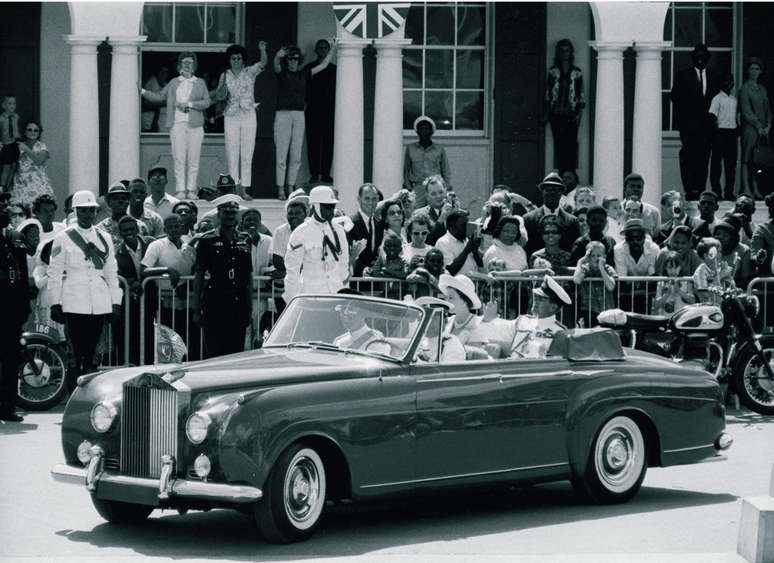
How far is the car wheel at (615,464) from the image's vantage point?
11023 mm

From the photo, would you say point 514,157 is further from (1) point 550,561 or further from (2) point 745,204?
(1) point 550,561

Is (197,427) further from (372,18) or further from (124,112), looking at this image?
(124,112)

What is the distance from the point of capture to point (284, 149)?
70.3ft

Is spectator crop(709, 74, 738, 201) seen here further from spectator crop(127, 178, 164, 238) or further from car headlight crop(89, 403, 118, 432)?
car headlight crop(89, 403, 118, 432)

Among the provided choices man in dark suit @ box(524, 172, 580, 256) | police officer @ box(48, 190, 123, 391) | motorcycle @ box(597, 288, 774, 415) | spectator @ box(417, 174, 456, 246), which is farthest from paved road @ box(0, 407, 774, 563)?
spectator @ box(417, 174, 456, 246)

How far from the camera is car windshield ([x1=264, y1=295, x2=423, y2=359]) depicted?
10.5m

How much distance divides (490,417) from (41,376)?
6.06 metres

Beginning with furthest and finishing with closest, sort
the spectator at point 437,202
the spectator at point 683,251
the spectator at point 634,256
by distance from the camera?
the spectator at point 437,202, the spectator at point 634,256, the spectator at point 683,251

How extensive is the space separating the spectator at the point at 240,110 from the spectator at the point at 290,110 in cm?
28

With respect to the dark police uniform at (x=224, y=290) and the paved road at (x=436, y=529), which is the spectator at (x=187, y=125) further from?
the paved road at (x=436, y=529)

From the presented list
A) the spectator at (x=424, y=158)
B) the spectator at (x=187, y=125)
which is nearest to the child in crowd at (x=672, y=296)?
the spectator at (x=424, y=158)

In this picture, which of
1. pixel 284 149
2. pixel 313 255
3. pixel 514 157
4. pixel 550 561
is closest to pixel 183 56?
pixel 284 149

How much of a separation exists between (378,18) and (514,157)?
4025 millimetres

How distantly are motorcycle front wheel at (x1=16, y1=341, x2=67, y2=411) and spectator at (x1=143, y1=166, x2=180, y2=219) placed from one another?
3.25m
